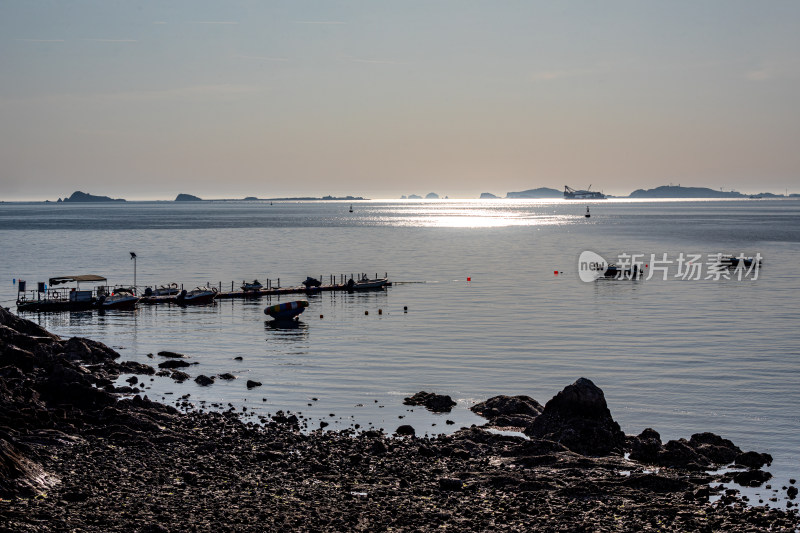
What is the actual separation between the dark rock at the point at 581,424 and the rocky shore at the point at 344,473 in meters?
0.07

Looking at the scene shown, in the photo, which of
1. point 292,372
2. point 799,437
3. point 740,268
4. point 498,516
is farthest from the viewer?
point 740,268

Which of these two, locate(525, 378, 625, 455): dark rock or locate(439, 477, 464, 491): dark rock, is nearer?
locate(439, 477, 464, 491): dark rock

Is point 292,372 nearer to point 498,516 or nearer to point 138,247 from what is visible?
point 498,516

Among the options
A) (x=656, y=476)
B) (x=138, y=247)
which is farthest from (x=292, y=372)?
(x=138, y=247)

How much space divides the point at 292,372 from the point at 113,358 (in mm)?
13430

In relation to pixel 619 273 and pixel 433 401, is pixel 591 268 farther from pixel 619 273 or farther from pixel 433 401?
pixel 433 401

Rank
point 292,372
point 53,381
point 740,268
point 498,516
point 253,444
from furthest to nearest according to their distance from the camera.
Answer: point 740,268, point 292,372, point 53,381, point 253,444, point 498,516

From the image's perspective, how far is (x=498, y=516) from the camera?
84.6ft

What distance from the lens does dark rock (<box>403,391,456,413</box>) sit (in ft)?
140

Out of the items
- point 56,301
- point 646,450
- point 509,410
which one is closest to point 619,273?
point 56,301

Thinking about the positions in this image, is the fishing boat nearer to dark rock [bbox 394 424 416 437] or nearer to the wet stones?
the wet stones

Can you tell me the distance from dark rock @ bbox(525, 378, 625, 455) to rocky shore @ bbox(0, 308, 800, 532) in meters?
0.07

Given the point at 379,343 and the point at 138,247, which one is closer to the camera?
the point at 379,343

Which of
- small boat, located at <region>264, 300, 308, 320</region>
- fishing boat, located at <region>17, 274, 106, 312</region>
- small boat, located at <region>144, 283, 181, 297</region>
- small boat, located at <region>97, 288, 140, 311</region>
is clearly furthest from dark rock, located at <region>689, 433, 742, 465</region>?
small boat, located at <region>144, 283, 181, 297</region>
